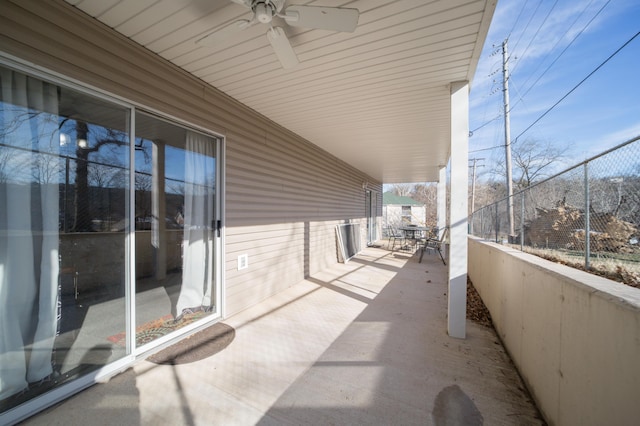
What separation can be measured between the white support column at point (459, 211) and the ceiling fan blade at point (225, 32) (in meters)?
2.09

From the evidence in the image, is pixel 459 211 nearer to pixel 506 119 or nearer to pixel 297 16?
pixel 297 16

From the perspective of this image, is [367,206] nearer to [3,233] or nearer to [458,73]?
[458,73]

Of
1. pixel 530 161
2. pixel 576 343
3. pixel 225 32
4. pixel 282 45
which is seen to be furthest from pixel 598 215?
pixel 530 161

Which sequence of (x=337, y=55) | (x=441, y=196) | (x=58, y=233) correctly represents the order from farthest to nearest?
(x=441, y=196) < (x=337, y=55) < (x=58, y=233)

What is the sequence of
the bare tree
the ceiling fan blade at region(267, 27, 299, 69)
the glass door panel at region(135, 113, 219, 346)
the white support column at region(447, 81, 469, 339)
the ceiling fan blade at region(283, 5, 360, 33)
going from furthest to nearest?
the bare tree → the white support column at region(447, 81, 469, 339) → the glass door panel at region(135, 113, 219, 346) → the ceiling fan blade at region(267, 27, 299, 69) → the ceiling fan blade at region(283, 5, 360, 33)

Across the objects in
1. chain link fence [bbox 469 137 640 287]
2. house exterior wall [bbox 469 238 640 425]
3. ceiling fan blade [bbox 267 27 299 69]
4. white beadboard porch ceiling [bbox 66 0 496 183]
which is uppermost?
white beadboard porch ceiling [bbox 66 0 496 183]

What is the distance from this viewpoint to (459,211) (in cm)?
265

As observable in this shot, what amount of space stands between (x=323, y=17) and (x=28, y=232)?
88.6 inches

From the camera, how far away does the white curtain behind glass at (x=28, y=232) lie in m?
1.52

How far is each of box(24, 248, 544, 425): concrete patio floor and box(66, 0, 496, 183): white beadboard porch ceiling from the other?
→ 2.53 m

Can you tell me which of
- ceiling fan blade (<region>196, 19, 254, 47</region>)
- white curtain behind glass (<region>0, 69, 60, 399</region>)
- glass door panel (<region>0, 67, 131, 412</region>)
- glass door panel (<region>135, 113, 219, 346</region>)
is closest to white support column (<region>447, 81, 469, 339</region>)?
ceiling fan blade (<region>196, 19, 254, 47</region>)

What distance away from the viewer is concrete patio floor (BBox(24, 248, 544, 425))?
1584 millimetres

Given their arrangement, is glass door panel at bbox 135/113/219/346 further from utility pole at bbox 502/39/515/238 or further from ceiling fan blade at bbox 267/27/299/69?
utility pole at bbox 502/39/515/238

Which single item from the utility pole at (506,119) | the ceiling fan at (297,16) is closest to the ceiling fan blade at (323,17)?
the ceiling fan at (297,16)
